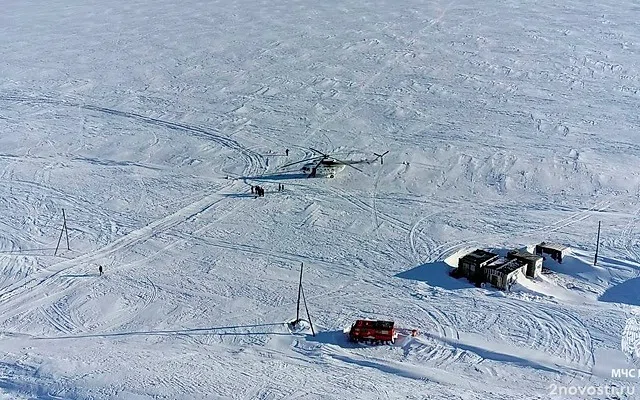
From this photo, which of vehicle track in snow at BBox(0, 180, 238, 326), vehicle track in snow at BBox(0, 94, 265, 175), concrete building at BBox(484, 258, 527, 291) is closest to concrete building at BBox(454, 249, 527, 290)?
concrete building at BBox(484, 258, 527, 291)

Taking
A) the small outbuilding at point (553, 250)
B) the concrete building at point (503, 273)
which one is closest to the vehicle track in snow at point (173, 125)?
the concrete building at point (503, 273)

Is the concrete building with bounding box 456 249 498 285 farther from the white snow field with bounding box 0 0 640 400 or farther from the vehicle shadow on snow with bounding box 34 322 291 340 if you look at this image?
the vehicle shadow on snow with bounding box 34 322 291 340

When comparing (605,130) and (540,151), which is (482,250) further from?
(605,130)

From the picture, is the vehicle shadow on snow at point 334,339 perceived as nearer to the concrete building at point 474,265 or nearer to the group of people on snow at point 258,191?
the concrete building at point 474,265

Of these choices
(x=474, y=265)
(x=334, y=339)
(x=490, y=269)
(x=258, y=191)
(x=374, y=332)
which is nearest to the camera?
(x=374, y=332)

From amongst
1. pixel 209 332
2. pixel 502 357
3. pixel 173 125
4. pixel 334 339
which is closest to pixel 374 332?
pixel 334 339

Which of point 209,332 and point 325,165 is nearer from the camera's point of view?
point 209,332

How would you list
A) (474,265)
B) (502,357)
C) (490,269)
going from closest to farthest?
(502,357)
(490,269)
(474,265)

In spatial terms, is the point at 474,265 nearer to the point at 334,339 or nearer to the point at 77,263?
the point at 334,339
